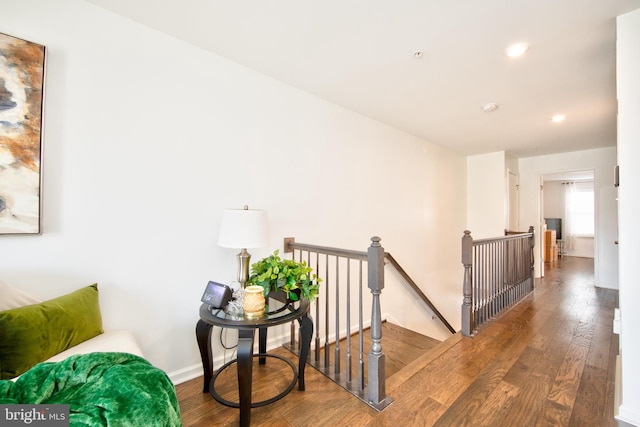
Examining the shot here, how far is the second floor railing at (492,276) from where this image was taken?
2670 mm

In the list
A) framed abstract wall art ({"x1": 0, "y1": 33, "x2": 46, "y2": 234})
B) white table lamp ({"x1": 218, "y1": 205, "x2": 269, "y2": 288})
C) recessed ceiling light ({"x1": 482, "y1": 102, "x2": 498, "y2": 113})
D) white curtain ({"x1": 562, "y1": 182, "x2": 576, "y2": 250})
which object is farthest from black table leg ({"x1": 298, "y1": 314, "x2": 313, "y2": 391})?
white curtain ({"x1": 562, "y1": 182, "x2": 576, "y2": 250})

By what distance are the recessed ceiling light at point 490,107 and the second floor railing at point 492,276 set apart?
4.42 feet

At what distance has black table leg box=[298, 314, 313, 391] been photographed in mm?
1780

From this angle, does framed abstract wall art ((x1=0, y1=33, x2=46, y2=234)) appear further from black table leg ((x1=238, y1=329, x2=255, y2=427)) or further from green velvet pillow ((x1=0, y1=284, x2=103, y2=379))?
black table leg ((x1=238, y1=329, x2=255, y2=427))

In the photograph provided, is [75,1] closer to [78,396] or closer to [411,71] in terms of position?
[78,396]

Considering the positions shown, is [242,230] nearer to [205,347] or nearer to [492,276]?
[205,347]

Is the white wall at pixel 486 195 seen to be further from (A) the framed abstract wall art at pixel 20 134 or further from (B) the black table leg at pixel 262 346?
(A) the framed abstract wall art at pixel 20 134

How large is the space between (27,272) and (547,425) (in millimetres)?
2847

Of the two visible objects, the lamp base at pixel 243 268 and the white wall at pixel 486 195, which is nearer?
the lamp base at pixel 243 268

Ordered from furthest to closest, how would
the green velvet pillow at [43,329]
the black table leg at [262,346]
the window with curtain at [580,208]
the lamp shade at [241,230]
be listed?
1. the window with curtain at [580,208]
2. the black table leg at [262,346]
3. the lamp shade at [241,230]
4. the green velvet pillow at [43,329]

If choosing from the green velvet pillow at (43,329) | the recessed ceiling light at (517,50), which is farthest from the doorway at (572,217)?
the green velvet pillow at (43,329)

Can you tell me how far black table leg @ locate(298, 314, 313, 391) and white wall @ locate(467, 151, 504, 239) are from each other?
4.22 meters

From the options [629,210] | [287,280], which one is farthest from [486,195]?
[287,280]

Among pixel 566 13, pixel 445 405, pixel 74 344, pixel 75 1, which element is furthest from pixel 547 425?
pixel 75 1
